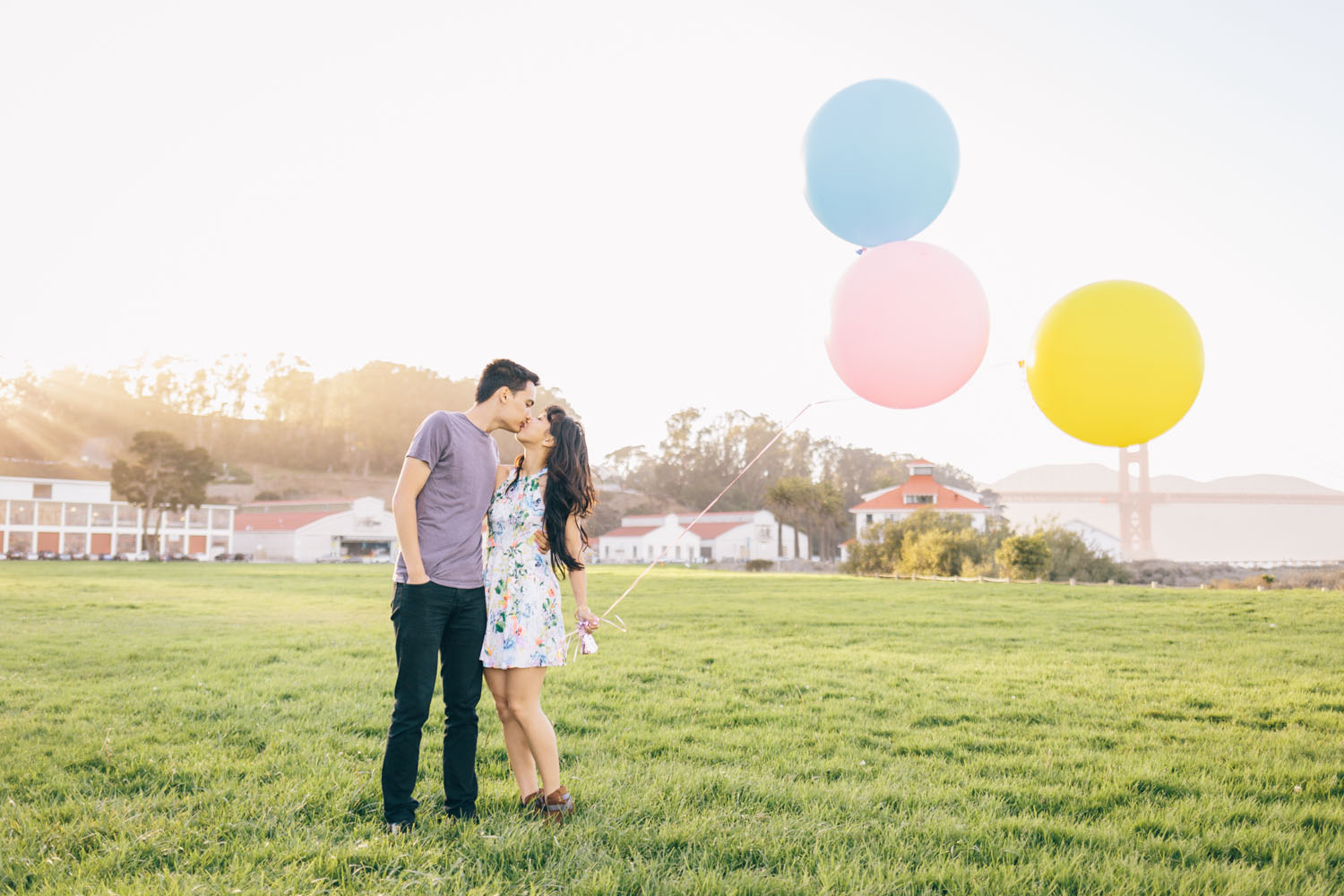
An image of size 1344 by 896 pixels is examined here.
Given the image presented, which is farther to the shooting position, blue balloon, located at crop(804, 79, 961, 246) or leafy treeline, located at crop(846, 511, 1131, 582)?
leafy treeline, located at crop(846, 511, 1131, 582)

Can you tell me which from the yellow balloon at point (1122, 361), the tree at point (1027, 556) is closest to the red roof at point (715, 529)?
the tree at point (1027, 556)

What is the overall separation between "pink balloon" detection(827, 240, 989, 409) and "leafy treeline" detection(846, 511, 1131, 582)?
27472mm

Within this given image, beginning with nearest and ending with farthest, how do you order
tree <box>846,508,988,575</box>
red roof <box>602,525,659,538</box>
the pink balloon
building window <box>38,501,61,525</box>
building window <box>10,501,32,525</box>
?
the pink balloon
tree <box>846,508,988,575</box>
building window <box>10,501,32,525</box>
building window <box>38,501,61,525</box>
red roof <box>602,525,659,538</box>

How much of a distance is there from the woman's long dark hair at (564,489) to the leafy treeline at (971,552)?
96.3ft

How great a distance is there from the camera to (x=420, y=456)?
3520 millimetres

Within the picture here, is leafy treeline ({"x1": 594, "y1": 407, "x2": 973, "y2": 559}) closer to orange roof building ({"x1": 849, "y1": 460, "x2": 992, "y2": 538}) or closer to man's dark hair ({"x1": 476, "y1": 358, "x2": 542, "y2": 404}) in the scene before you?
orange roof building ({"x1": 849, "y1": 460, "x2": 992, "y2": 538})

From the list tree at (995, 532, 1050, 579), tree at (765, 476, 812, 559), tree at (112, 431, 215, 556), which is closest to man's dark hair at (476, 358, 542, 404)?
tree at (995, 532, 1050, 579)

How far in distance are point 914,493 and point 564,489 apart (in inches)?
2140

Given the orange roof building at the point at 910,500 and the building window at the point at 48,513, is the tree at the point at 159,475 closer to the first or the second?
the building window at the point at 48,513

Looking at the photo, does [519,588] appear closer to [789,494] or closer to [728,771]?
[728,771]

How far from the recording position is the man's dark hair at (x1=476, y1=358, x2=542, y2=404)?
3816 mm

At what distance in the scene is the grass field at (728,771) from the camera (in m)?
3.14

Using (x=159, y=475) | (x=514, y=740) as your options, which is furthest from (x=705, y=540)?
(x=514, y=740)

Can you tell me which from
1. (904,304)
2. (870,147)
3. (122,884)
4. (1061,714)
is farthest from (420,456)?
(1061,714)
